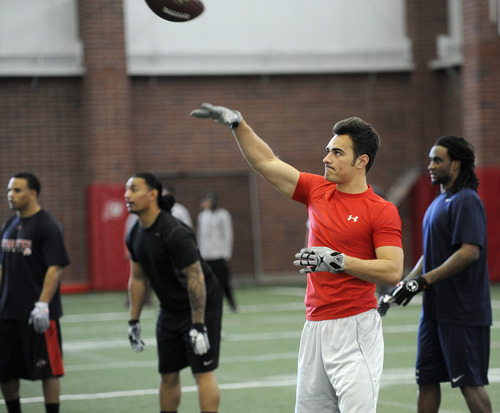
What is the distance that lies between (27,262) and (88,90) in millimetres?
13307

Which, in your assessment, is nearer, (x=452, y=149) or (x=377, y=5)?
(x=452, y=149)

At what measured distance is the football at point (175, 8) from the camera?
6250mm

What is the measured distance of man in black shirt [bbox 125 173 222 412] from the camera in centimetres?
655

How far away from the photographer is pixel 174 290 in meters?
6.73

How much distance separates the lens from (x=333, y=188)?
16.8ft

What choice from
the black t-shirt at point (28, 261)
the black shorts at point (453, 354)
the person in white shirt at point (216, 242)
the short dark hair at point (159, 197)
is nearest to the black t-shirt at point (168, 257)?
the short dark hair at point (159, 197)

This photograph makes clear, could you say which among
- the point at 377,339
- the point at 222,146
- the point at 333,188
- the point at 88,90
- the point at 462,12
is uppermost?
the point at 462,12

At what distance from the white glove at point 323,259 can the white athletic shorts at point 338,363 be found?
453mm

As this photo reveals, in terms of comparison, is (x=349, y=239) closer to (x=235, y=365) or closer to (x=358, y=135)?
(x=358, y=135)

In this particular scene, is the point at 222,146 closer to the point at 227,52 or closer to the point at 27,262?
the point at 227,52

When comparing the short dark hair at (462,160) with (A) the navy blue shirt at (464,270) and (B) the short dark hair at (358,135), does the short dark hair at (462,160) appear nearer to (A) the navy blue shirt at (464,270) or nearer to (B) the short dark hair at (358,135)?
(A) the navy blue shirt at (464,270)

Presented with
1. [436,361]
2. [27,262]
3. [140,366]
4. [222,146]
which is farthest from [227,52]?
[436,361]

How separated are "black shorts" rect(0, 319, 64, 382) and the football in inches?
108

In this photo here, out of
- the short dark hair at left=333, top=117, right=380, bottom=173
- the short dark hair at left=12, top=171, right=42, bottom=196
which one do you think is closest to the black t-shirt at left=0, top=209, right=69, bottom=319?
the short dark hair at left=12, top=171, right=42, bottom=196
